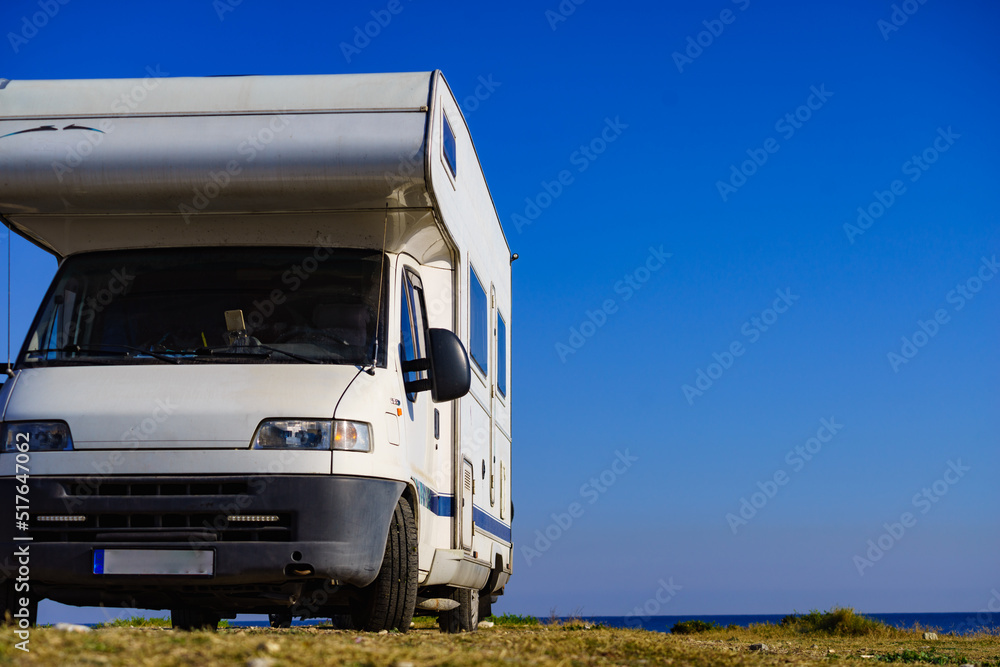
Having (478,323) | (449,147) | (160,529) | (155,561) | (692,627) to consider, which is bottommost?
(692,627)

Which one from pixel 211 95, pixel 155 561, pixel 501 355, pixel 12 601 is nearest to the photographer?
pixel 155 561

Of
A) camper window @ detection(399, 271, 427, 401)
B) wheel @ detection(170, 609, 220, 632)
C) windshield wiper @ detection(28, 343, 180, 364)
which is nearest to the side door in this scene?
camper window @ detection(399, 271, 427, 401)

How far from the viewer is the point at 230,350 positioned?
265 inches

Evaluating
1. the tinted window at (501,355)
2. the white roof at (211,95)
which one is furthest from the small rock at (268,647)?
the tinted window at (501,355)

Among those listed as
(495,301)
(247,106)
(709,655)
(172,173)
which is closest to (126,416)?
(172,173)

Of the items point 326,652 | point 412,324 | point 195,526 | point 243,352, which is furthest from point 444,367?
point 326,652

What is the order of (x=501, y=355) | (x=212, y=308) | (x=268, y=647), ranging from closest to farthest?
(x=268, y=647) → (x=212, y=308) → (x=501, y=355)

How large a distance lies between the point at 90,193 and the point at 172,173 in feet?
1.85

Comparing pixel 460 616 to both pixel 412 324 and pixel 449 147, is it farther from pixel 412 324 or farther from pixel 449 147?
pixel 449 147

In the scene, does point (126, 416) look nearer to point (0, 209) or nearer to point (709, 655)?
point (0, 209)

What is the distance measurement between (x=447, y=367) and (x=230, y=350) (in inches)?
53.0

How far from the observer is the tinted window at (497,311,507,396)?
11.3 m

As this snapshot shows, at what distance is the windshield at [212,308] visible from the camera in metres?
6.74

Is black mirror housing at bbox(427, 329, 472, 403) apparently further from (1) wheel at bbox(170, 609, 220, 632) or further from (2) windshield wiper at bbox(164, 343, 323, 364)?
(1) wheel at bbox(170, 609, 220, 632)
